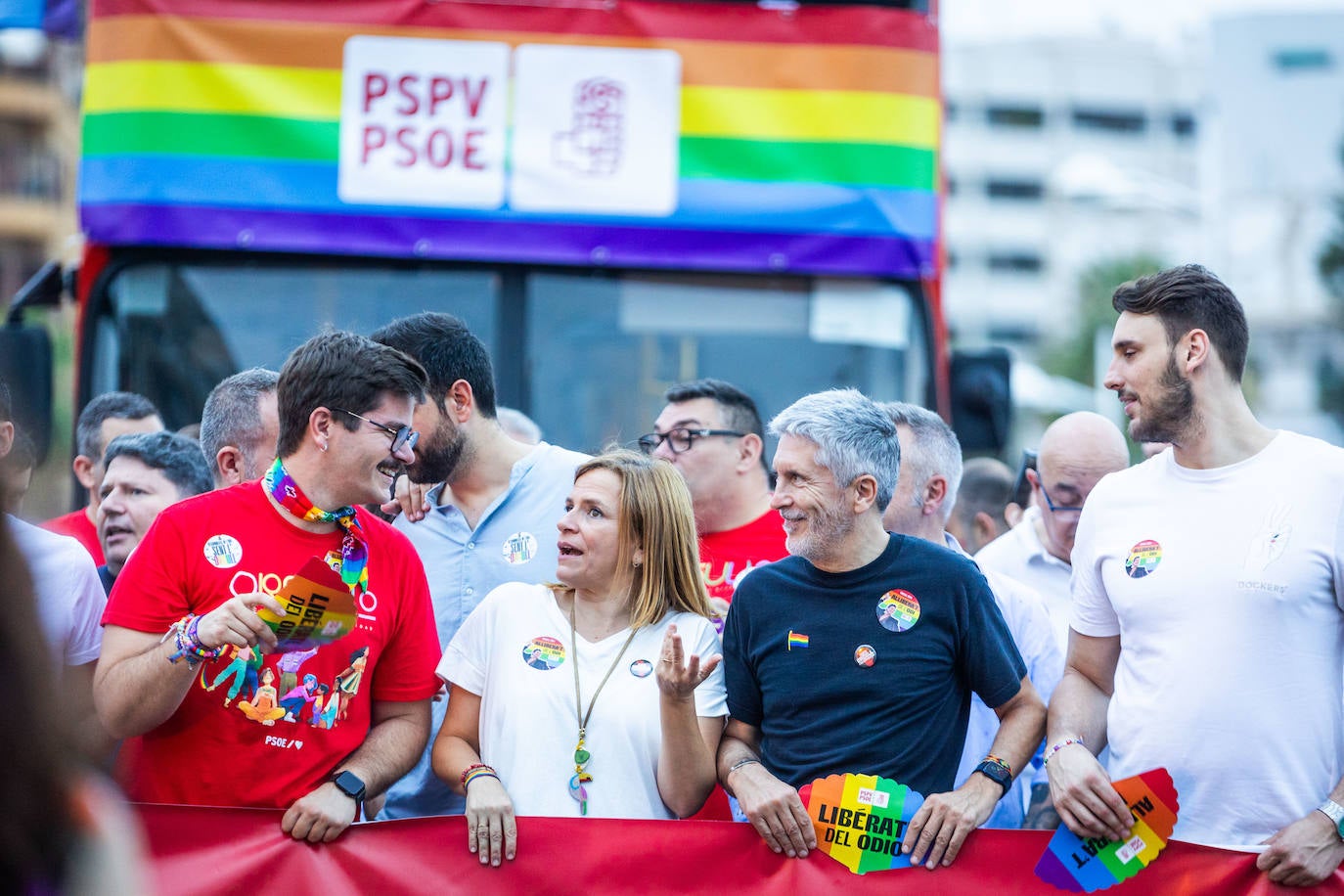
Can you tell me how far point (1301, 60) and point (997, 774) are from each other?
1062 inches

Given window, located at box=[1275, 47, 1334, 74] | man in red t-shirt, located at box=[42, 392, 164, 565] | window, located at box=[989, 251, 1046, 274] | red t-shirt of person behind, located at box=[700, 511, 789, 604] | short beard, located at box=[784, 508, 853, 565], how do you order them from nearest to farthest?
short beard, located at box=[784, 508, 853, 565]
red t-shirt of person behind, located at box=[700, 511, 789, 604]
man in red t-shirt, located at box=[42, 392, 164, 565]
window, located at box=[1275, 47, 1334, 74]
window, located at box=[989, 251, 1046, 274]

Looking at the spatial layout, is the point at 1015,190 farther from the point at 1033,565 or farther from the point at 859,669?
the point at 859,669

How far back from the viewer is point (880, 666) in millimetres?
3623

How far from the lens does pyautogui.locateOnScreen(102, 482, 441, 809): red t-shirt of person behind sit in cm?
342

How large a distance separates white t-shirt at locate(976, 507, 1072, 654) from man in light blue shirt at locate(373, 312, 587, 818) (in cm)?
159

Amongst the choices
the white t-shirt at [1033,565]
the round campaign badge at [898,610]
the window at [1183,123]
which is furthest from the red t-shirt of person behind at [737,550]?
the window at [1183,123]

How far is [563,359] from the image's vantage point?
19.1 feet

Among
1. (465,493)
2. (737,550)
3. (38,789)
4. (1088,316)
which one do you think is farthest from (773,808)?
(1088,316)

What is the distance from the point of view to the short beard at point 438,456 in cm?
437

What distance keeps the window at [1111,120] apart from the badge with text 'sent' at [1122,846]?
64.5 m

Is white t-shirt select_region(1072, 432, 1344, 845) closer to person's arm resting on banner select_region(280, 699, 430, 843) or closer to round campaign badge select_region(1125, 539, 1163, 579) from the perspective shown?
round campaign badge select_region(1125, 539, 1163, 579)

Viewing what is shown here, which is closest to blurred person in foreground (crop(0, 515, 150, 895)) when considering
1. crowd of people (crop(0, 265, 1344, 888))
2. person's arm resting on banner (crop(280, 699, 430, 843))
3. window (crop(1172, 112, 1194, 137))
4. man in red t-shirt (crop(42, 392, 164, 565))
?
crowd of people (crop(0, 265, 1344, 888))

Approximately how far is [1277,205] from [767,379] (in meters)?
46.1

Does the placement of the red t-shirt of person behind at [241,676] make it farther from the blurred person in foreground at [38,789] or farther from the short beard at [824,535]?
the blurred person in foreground at [38,789]
